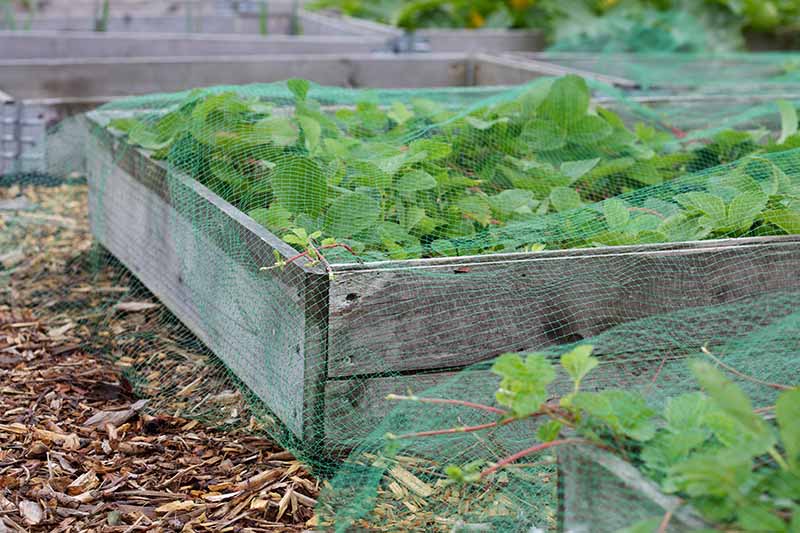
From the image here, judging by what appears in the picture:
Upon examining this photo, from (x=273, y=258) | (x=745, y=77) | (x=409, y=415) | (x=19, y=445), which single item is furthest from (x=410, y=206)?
(x=745, y=77)

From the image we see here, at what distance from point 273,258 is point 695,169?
1.59 metres

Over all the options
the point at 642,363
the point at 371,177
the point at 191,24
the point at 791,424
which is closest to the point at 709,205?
the point at 642,363

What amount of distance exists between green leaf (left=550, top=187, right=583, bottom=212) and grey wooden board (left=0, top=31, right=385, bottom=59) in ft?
11.1

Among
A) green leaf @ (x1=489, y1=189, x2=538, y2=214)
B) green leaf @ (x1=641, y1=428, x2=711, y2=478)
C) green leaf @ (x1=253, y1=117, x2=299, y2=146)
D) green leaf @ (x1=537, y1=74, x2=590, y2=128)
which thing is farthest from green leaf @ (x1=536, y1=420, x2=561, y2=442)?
green leaf @ (x1=537, y1=74, x2=590, y2=128)

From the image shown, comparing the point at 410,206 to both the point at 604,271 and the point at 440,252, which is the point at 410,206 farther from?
the point at 604,271

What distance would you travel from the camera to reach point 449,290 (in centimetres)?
216

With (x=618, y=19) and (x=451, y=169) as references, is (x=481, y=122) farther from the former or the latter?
(x=618, y=19)

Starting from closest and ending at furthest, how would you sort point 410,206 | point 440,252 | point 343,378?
point 343,378 < point 440,252 < point 410,206

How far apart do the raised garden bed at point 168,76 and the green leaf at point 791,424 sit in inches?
114

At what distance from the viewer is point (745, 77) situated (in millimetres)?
5285

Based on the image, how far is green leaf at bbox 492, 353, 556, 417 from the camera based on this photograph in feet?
5.00

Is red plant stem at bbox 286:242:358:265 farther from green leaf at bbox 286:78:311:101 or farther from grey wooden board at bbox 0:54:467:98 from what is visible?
grey wooden board at bbox 0:54:467:98

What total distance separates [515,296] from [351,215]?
466 mm

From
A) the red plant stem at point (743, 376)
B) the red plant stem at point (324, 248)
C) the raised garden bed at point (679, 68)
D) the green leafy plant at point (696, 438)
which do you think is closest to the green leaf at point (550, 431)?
the green leafy plant at point (696, 438)
